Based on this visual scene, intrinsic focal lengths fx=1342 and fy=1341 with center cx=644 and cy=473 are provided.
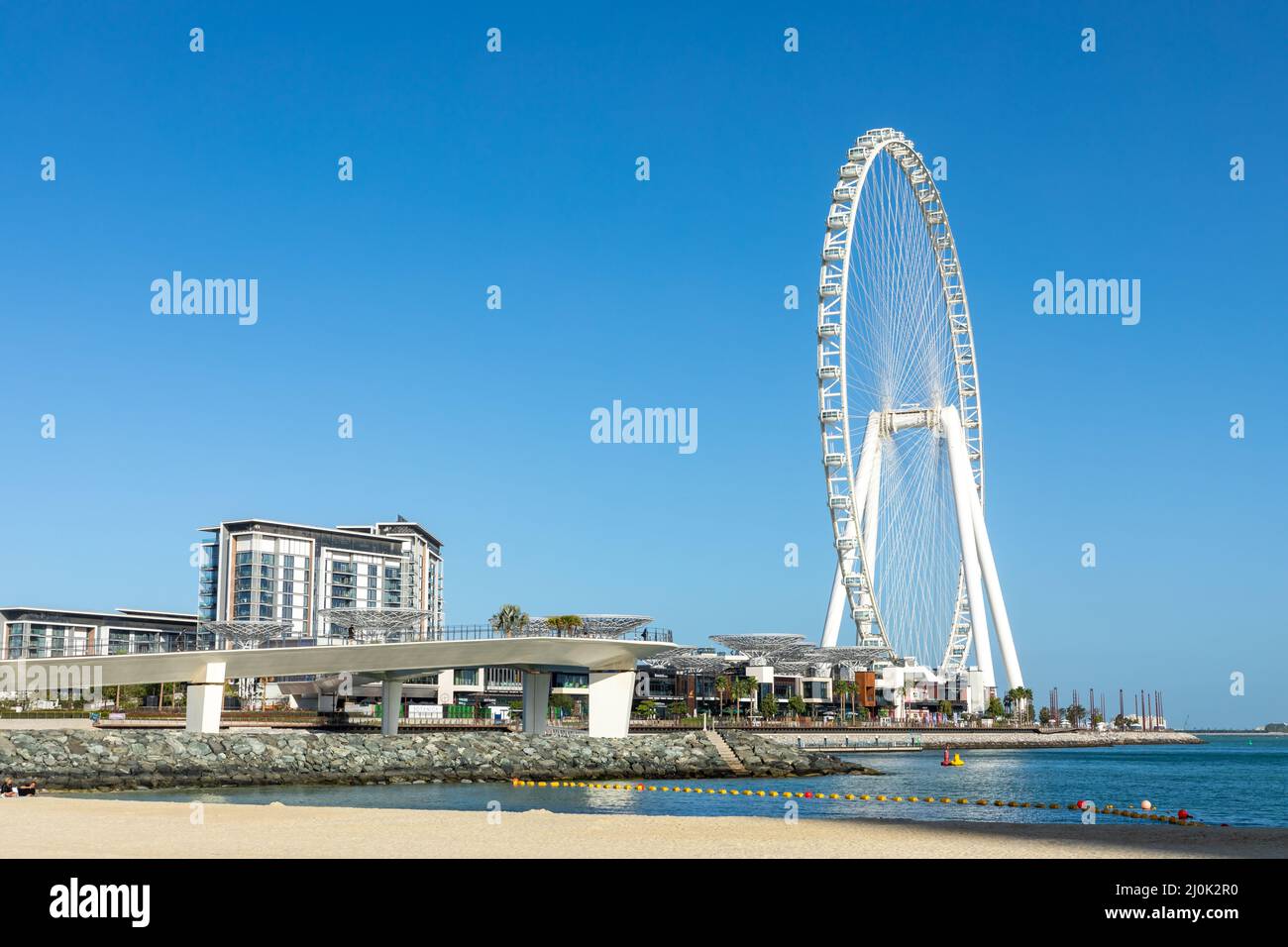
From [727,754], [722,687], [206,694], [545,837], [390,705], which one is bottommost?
[722,687]

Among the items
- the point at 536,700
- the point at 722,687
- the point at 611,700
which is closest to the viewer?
the point at 611,700

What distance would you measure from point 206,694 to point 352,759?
1013 centimetres

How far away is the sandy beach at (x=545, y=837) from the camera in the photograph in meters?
22.8

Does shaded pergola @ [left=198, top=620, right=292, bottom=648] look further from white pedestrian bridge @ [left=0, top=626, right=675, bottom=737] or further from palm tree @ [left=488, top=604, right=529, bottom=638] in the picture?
A: palm tree @ [left=488, top=604, right=529, bottom=638]

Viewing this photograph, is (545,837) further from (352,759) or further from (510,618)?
(510,618)

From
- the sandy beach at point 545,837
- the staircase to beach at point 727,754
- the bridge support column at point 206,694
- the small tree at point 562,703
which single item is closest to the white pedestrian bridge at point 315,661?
the bridge support column at point 206,694

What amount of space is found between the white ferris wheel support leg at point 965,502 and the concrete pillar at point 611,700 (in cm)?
4798

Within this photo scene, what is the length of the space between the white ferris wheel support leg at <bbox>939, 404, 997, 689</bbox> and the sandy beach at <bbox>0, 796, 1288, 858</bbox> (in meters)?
80.5

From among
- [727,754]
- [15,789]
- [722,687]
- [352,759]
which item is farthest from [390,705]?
[722,687]

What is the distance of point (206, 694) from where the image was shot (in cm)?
6756

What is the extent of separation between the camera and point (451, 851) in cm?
2255
